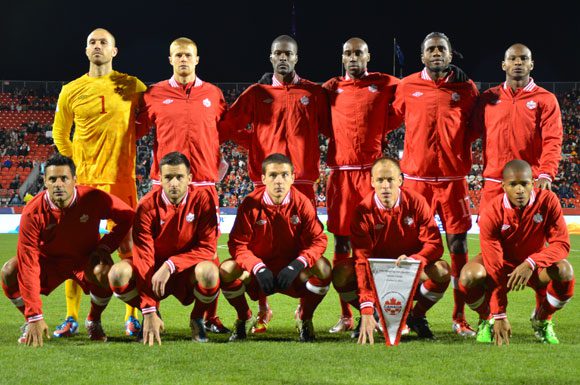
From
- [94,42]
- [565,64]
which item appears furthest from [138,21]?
[94,42]

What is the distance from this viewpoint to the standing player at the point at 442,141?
19.3 ft

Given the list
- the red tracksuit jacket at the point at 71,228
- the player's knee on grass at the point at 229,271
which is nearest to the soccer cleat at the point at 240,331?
the player's knee on grass at the point at 229,271

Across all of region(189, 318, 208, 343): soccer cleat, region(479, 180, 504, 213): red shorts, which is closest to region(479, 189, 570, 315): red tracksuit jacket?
region(479, 180, 504, 213): red shorts

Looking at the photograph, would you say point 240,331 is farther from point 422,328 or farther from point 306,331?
point 422,328

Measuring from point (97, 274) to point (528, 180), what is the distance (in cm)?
311

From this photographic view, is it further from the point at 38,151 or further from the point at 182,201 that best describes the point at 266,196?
the point at 38,151

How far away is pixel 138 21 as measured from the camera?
39.9 m

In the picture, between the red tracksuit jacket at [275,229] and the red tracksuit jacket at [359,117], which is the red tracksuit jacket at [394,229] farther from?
the red tracksuit jacket at [359,117]

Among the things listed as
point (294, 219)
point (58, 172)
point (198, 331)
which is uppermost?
point (58, 172)

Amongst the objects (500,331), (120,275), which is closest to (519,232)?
(500,331)

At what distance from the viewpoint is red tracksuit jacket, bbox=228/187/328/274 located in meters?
5.34

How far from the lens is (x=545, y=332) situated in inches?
201

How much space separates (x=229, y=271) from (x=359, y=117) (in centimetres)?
184

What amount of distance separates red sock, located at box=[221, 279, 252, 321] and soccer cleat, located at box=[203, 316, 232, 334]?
0.49m
